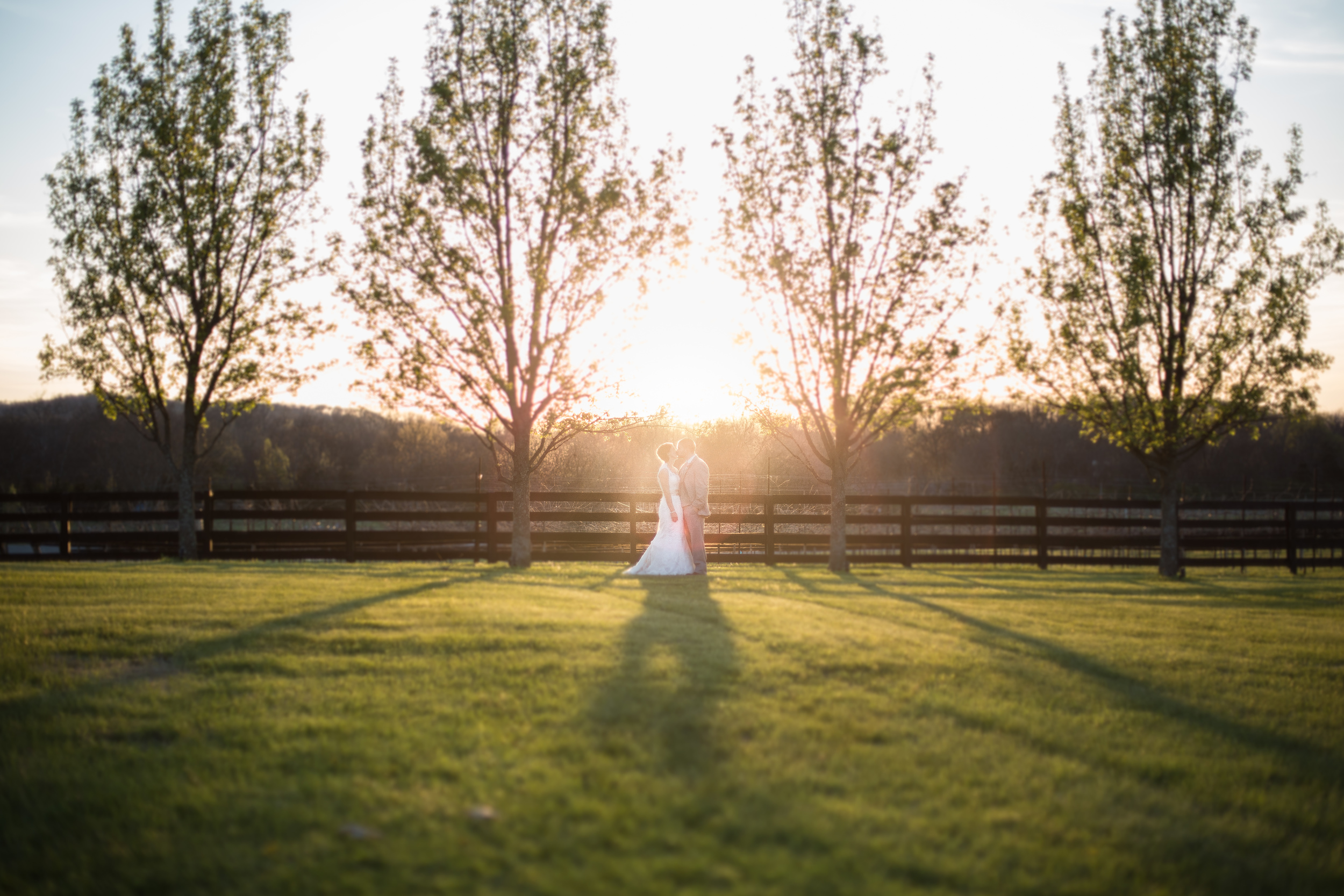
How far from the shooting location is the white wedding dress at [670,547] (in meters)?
11.8

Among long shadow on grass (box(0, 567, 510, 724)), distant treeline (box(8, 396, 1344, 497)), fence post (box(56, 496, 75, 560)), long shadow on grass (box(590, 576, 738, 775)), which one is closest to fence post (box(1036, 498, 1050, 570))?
distant treeline (box(8, 396, 1344, 497))

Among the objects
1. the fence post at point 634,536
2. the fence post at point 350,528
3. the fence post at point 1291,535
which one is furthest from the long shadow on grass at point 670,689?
the fence post at point 1291,535

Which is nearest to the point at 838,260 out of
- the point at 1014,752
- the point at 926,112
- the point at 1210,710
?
the point at 926,112

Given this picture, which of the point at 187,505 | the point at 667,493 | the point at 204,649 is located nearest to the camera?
the point at 204,649

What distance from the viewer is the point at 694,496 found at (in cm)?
1195

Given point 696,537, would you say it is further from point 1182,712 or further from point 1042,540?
point 1182,712

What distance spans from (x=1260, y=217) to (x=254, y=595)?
639 inches

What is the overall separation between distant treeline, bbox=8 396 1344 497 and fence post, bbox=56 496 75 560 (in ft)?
44.5

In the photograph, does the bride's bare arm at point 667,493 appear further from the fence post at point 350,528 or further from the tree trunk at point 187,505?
the tree trunk at point 187,505

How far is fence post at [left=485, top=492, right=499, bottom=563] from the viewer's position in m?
14.1

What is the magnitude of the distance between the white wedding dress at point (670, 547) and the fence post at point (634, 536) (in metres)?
2.35

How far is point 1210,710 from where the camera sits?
15.8 feet

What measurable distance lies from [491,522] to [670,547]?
3.90 metres

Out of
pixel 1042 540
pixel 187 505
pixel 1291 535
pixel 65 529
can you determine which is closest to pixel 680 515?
pixel 1042 540
